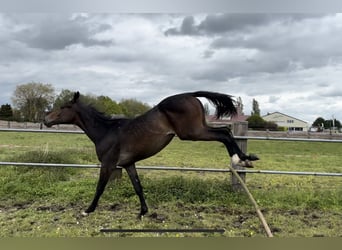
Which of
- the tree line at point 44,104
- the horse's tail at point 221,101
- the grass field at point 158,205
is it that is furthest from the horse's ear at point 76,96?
the grass field at point 158,205

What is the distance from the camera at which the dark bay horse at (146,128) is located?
127 inches

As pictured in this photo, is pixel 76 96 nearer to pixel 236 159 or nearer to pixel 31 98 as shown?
pixel 31 98

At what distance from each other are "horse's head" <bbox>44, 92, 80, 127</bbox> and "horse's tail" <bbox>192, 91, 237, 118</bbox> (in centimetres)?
127

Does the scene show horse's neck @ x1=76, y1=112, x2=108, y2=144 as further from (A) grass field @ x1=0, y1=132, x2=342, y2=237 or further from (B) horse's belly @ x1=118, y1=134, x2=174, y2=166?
(A) grass field @ x1=0, y1=132, x2=342, y2=237

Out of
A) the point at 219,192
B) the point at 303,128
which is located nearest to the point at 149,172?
the point at 219,192

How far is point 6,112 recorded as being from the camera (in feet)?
14.8

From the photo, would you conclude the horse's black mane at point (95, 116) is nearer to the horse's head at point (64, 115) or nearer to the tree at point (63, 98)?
the horse's head at point (64, 115)

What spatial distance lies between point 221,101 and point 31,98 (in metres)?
2.61

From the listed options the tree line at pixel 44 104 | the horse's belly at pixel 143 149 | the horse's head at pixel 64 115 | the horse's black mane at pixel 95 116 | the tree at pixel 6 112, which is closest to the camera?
the horse's belly at pixel 143 149

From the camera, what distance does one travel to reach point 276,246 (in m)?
2.76

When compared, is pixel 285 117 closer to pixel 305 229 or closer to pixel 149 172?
pixel 305 229

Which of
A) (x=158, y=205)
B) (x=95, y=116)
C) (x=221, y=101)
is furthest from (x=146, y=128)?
(x=158, y=205)

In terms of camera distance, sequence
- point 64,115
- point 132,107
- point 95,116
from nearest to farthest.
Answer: point 64,115
point 95,116
point 132,107

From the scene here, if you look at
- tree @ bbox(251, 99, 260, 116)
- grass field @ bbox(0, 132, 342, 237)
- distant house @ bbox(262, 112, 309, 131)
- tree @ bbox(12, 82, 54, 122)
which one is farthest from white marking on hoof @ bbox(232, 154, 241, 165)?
tree @ bbox(12, 82, 54, 122)
